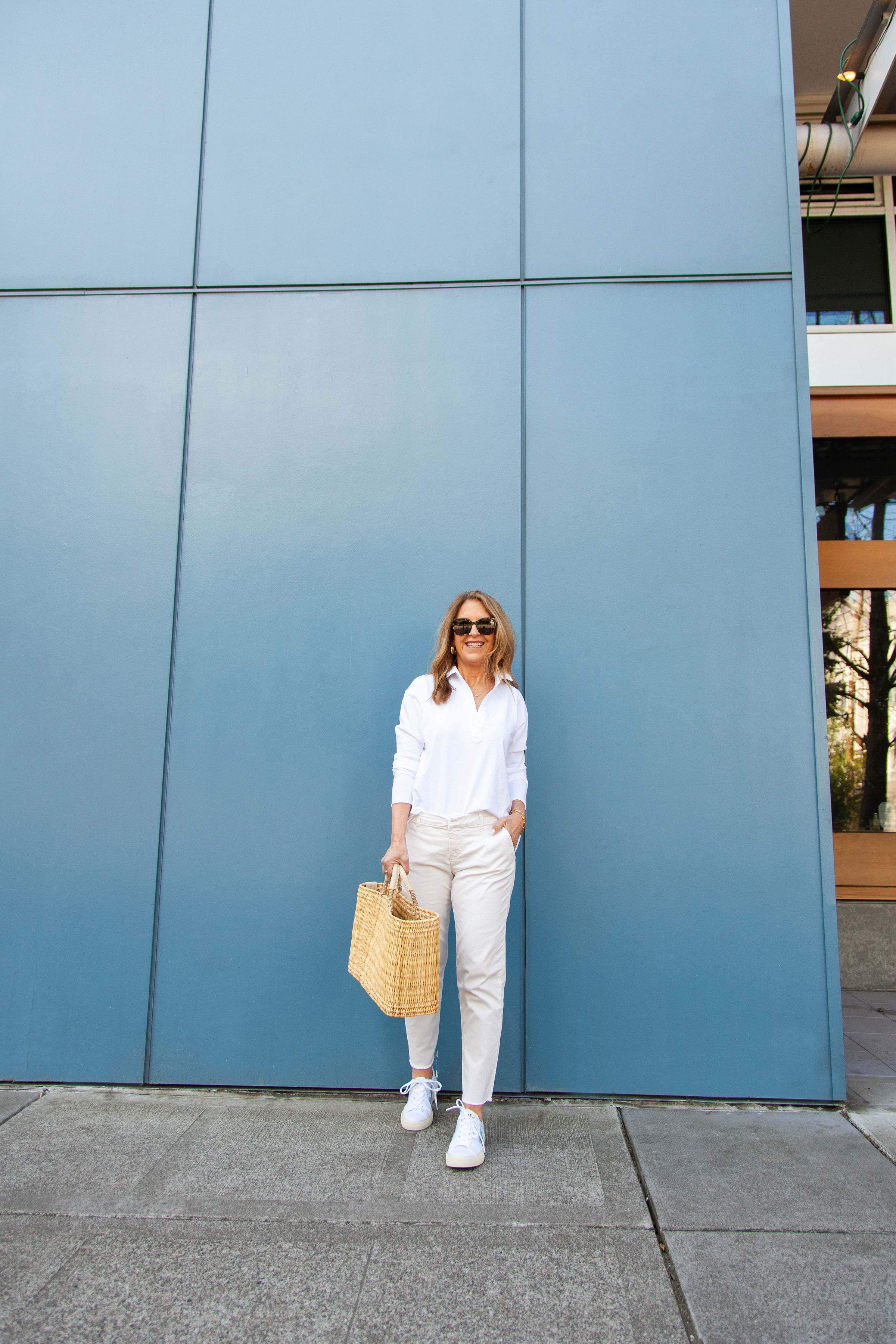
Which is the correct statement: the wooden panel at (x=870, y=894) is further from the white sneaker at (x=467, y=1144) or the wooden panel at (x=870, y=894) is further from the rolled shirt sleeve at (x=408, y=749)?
the rolled shirt sleeve at (x=408, y=749)

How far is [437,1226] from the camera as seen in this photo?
2.32 m

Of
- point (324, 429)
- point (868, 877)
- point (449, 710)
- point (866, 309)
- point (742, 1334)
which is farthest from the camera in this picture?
point (866, 309)

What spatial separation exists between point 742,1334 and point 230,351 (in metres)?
4.06

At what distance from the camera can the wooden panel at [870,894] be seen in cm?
577

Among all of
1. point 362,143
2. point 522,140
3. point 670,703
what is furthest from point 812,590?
point 362,143

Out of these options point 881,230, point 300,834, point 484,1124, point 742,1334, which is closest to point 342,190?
point 300,834

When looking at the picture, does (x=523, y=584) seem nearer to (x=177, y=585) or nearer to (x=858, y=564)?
(x=177, y=585)

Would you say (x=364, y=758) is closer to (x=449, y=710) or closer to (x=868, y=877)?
(x=449, y=710)

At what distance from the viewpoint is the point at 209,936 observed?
11.1 ft

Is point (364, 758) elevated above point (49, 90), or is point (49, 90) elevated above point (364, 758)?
point (49, 90)

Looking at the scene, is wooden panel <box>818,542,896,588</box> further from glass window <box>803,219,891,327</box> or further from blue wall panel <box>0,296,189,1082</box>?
blue wall panel <box>0,296,189,1082</box>

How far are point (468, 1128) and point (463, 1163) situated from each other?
0.37 feet

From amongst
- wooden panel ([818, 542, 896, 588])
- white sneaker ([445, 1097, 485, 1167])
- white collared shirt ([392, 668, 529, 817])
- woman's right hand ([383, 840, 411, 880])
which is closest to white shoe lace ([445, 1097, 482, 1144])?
white sneaker ([445, 1097, 485, 1167])

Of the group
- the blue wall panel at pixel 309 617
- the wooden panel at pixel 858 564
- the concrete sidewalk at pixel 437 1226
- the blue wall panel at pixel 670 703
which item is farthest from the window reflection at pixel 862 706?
the blue wall panel at pixel 309 617
